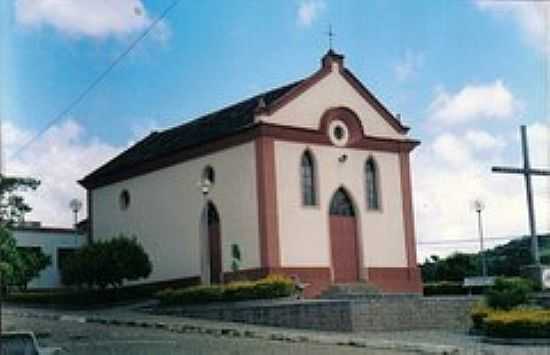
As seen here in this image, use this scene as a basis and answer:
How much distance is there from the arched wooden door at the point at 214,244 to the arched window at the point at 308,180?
2830 millimetres

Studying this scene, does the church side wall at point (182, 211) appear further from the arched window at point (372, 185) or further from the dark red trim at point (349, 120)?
the arched window at point (372, 185)

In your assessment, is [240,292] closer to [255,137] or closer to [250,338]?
[250,338]

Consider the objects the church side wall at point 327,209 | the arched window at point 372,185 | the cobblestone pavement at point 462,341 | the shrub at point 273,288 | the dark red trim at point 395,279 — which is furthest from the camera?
the arched window at point 372,185

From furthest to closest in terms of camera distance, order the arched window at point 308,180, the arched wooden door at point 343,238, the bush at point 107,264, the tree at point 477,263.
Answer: the tree at point 477,263
the bush at point 107,264
the arched wooden door at point 343,238
the arched window at point 308,180

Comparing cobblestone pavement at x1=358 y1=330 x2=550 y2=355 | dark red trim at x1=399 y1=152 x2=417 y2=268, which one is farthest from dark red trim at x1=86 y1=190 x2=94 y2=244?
cobblestone pavement at x1=358 y1=330 x2=550 y2=355

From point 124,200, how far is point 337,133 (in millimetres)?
8240

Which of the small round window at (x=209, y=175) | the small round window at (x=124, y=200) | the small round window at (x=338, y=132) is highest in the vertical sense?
the small round window at (x=338, y=132)

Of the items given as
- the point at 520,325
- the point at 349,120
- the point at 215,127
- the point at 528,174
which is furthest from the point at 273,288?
the point at 528,174

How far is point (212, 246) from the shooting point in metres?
28.7

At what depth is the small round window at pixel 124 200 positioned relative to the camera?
31906mm

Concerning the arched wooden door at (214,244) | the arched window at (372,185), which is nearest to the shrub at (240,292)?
the arched wooden door at (214,244)

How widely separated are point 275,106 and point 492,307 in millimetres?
9152

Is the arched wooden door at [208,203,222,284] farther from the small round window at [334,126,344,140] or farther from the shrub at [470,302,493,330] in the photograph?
the shrub at [470,302,493,330]

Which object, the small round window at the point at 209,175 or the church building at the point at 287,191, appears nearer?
the church building at the point at 287,191
